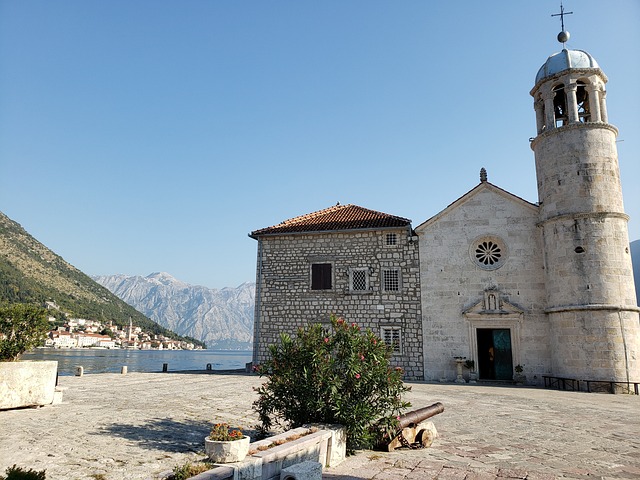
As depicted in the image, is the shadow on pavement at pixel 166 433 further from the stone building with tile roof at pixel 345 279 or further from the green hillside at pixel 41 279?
the green hillside at pixel 41 279

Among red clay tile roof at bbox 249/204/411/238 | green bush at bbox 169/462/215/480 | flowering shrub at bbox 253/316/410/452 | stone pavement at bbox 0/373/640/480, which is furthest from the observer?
red clay tile roof at bbox 249/204/411/238

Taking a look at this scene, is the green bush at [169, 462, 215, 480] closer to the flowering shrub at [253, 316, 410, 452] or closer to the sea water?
the flowering shrub at [253, 316, 410, 452]

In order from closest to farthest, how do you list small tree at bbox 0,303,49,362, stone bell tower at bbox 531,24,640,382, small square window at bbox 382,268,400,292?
small tree at bbox 0,303,49,362, stone bell tower at bbox 531,24,640,382, small square window at bbox 382,268,400,292

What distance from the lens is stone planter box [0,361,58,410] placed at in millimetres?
8383

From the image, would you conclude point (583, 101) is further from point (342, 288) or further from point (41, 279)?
point (41, 279)

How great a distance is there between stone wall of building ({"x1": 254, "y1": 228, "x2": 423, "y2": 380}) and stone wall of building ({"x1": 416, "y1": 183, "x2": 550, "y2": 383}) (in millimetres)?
682

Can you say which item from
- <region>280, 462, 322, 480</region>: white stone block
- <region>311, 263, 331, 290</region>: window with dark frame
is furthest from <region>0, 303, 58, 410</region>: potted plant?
<region>311, 263, 331, 290</region>: window with dark frame

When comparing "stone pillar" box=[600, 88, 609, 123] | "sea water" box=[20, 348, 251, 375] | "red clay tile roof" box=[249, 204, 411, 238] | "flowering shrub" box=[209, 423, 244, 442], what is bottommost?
"sea water" box=[20, 348, 251, 375]

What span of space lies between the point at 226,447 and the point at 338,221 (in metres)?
17.3

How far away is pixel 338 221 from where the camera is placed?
21672mm

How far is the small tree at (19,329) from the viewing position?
8.90 meters

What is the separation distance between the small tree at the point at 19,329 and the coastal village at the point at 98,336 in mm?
80736

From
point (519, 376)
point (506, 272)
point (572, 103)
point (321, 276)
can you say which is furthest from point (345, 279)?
point (572, 103)

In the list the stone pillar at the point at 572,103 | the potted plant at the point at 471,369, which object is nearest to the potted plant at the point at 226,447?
the potted plant at the point at 471,369
